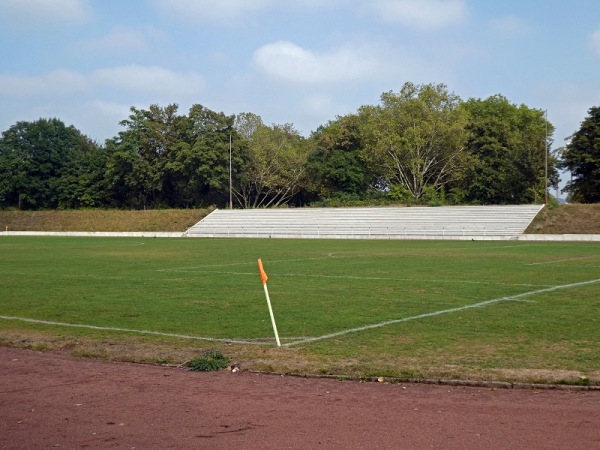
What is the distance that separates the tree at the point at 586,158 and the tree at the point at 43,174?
5885 cm

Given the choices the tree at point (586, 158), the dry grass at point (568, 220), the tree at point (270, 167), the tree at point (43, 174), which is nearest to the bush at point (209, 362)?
the dry grass at point (568, 220)

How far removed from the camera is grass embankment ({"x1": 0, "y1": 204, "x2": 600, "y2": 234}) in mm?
56084

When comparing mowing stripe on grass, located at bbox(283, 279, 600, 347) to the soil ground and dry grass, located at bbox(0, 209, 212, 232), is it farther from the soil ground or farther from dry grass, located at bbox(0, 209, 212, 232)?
dry grass, located at bbox(0, 209, 212, 232)

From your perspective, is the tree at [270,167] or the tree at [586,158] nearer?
the tree at [586,158]

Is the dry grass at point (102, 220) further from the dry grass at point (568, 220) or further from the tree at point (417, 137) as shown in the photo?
the dry grass at point (568, 220)

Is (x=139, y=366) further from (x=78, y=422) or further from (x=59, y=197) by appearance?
(x=59, y=197)

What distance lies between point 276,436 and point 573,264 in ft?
75.1

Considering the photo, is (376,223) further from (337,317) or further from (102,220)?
(337,317)

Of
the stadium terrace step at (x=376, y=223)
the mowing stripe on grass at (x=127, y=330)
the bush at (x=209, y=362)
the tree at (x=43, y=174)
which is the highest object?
the tree at (x=43, y=174)

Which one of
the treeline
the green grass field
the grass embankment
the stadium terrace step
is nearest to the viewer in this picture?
the green grass field

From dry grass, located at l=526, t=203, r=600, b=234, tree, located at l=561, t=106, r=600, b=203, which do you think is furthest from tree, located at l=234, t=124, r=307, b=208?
dry grass, located at l=526, t=203, r=600, b=234

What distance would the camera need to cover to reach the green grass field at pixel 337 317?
988cm

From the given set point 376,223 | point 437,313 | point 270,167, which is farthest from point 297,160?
point 437,313

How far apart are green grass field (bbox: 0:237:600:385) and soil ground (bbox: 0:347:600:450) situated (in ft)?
2.62
